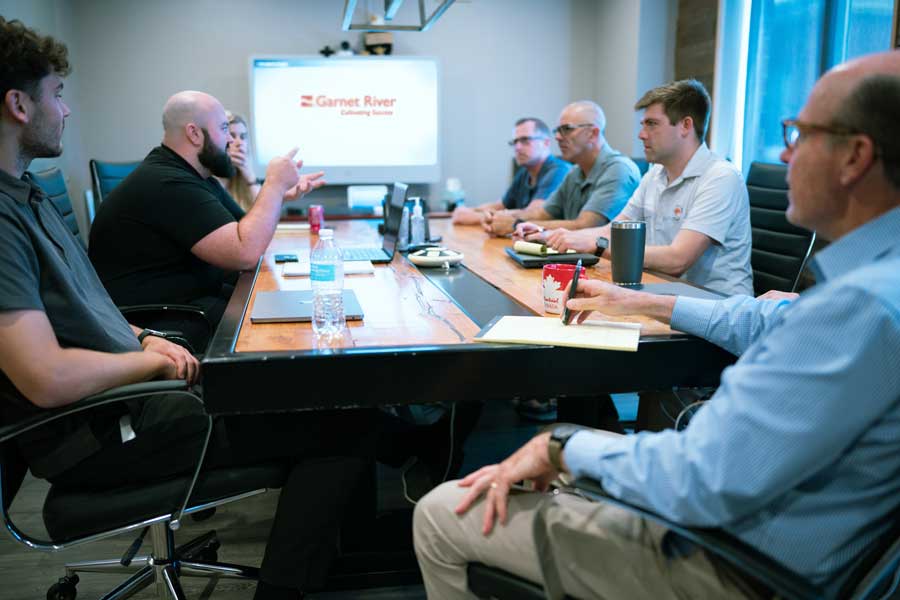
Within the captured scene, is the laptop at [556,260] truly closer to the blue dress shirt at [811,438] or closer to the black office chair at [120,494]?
the black office chair at [120,494]

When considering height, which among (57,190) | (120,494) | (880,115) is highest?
(880,115)

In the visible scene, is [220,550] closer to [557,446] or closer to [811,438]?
[557,446]

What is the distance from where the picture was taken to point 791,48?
413 cm

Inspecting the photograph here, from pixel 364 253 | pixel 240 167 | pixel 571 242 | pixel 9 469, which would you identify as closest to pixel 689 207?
pixel 571 242

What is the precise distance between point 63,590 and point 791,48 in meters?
4.22

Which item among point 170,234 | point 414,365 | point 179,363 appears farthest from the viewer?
point 170,234

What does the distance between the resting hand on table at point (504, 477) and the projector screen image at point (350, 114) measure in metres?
4.58

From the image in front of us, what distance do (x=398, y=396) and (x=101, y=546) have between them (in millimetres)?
1367

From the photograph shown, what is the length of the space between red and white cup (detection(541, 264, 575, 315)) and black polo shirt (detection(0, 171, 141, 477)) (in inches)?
35.8

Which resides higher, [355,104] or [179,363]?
[355,104]

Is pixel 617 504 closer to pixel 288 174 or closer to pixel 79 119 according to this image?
pixel 288 174

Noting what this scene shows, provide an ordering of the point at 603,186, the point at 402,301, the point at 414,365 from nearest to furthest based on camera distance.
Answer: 1. the point at 414,365
2. the point at 402,301
3. the point at 603,186

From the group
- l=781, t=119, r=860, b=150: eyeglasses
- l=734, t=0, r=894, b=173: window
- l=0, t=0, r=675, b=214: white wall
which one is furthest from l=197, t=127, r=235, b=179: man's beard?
l=0, t=0, r=675, b=214: white wall

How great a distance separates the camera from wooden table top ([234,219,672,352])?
142cm
